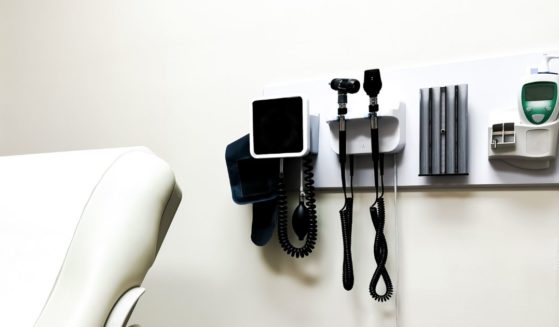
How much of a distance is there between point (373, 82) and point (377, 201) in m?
0.21

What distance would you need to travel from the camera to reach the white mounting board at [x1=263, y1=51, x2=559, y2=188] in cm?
73

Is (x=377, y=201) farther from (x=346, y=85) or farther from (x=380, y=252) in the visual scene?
(x=346, y=85)

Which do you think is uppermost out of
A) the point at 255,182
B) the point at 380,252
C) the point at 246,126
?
the point at 246,126

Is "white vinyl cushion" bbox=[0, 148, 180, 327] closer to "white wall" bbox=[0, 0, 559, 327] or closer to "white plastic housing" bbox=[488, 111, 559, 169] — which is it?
"white wall" bbox=[0, 0, 559, 327]

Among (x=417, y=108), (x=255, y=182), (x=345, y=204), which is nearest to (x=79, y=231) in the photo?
(x=255, y=182)

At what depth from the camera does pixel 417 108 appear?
0.80 m

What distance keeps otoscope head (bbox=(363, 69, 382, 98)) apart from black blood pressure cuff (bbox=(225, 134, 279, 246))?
235mm

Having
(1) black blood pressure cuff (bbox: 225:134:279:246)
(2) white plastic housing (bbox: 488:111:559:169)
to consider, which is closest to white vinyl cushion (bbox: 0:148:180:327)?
(1) black blood pressure cuff (bbox: 225:134:279:246)

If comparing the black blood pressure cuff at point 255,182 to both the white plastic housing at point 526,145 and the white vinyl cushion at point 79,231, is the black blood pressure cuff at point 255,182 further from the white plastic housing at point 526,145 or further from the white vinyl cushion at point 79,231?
the white plastic housing at point 526,145

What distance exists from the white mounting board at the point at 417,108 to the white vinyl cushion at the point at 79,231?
0.33 metres

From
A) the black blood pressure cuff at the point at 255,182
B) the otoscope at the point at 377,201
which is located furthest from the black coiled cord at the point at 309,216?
the otoscope at the point at 377,201

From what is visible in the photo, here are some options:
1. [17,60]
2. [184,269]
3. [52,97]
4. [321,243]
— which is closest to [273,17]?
[321,243]

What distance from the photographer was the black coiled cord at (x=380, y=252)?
793mm

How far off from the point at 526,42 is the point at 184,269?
821 millimetres
